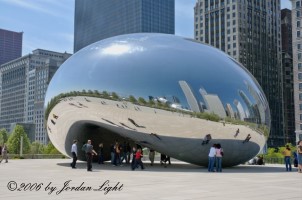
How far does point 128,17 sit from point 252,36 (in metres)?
59.5

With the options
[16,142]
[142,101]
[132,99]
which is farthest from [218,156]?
[16,142]

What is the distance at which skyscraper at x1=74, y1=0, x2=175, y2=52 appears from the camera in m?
167

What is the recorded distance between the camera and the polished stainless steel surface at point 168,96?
16.5 meters

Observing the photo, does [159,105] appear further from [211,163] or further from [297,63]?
[297,63]

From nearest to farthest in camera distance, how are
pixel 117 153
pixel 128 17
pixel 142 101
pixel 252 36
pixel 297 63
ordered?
pixel 142 101 → pixel 117 153 → pixel 297 63 → pixel 252 36 → pixel 128 17

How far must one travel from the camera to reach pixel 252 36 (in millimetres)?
127750

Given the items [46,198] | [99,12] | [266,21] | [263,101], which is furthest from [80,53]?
[99,12]

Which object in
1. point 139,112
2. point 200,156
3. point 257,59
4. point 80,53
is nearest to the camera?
point 139,112

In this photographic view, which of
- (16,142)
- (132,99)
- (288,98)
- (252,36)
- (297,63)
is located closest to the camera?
(132,99)

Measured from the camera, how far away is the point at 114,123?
17.7m

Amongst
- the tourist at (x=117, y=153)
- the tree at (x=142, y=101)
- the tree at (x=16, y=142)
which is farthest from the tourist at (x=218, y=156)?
the tree at (x=16, y=142)

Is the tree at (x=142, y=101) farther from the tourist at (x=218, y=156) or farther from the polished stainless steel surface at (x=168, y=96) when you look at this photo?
the tourist at (x=218, y=156)

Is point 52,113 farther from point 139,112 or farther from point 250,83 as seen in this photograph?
point 250,83

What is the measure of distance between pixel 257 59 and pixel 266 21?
48.2 feet
